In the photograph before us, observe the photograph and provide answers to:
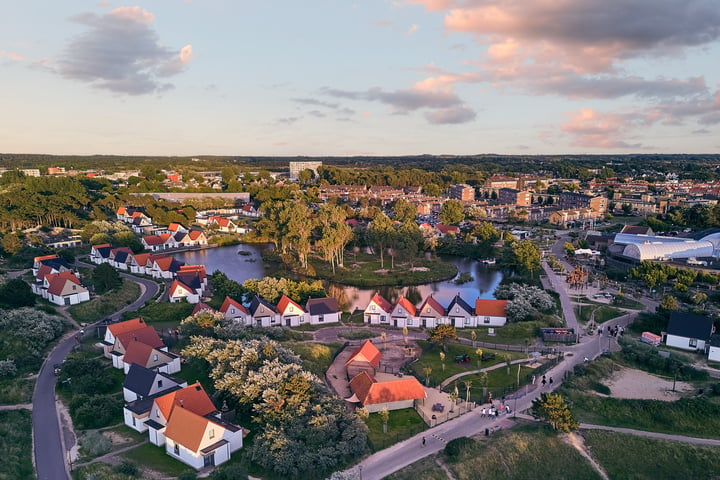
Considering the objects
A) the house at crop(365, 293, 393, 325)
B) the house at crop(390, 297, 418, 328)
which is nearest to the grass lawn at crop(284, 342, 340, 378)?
the house at crop(365, 293, 393, 325)

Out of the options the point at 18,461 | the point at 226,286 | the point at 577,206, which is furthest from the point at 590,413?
the point at 577,206

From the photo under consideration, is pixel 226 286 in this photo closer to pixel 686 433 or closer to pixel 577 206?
pixel 686 433

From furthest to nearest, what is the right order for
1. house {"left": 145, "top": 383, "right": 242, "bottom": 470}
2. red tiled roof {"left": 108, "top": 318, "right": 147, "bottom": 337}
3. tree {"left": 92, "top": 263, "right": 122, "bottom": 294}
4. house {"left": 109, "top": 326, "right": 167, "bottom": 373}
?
1. tree {"left": 92, "top": 263, "right": 122, "bottom": 294}
2. red tiled roof {"left": 108, "top": 318, "right": 147, "bottom": 337}
3. house {"left": 109, "top": 326, "right": 167, "bottom": 373}
4. house {"left": 145, "top": 383, "right": 242, "bottom": 470}

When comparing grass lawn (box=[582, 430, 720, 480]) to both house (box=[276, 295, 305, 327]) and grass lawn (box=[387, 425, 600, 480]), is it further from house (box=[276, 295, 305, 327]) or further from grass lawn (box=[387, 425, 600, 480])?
house (box=[276, 295, 305, 327])

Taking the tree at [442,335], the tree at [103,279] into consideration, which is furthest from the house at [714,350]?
the tree at [103,279]

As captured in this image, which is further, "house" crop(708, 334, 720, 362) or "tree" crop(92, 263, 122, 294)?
"tree" crop(92, 263, 122, 294)

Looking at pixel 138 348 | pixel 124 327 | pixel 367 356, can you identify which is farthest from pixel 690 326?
pixel 124 327
